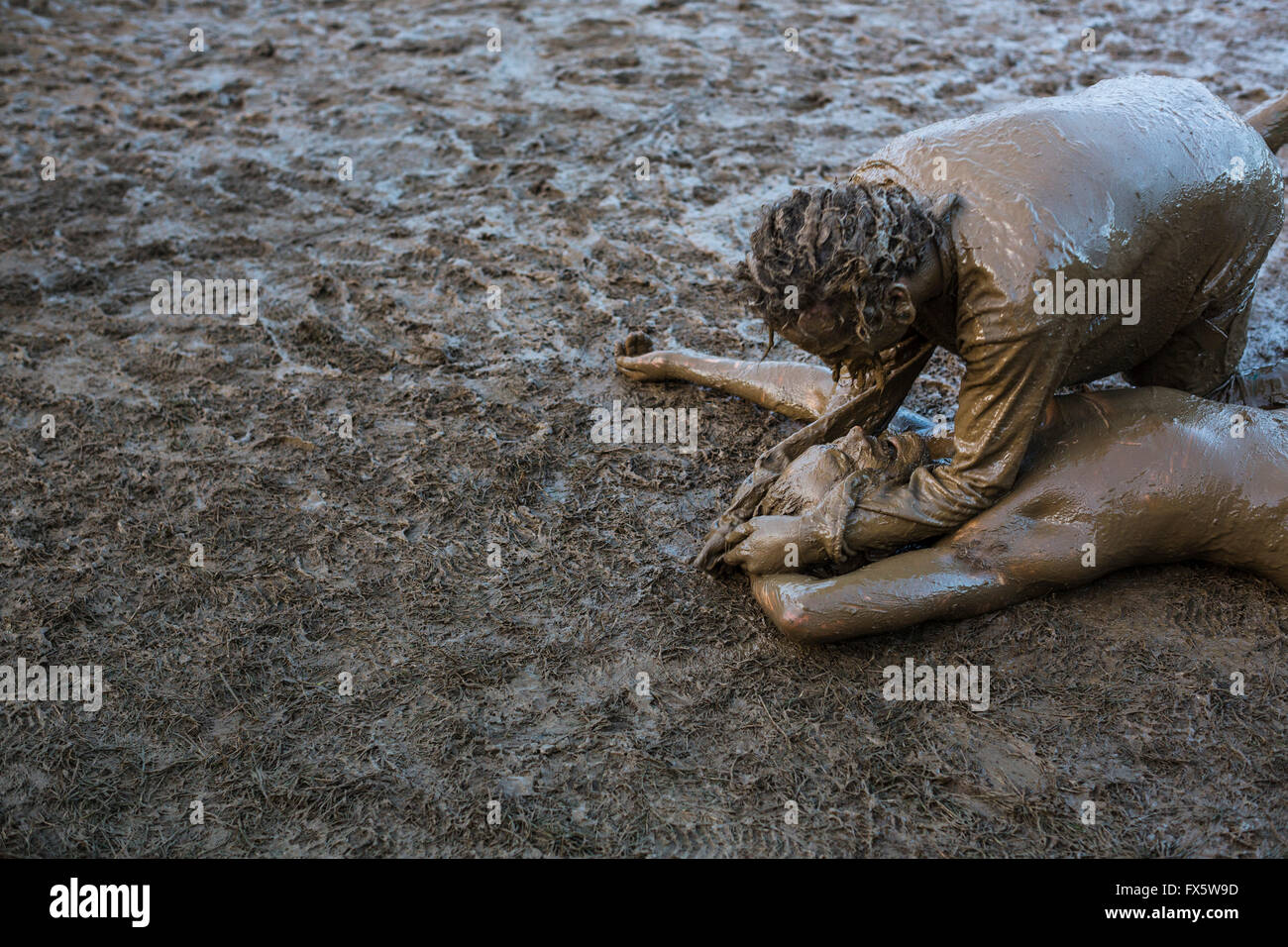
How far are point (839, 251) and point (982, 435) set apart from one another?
23.1 inches

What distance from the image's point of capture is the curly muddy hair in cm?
248

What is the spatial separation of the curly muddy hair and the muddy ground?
3.02ft

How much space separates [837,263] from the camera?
247 cm

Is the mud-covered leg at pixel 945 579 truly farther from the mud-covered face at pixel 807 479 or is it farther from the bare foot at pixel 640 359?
the bare foot at pixel 640 359

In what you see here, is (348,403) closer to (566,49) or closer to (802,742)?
(802,742)

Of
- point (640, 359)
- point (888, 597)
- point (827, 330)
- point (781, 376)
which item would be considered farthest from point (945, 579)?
point (640, 359)

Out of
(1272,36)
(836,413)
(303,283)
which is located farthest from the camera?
(1272,36)

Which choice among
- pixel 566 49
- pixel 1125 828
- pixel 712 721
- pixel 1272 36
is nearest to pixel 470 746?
pixel 712 721

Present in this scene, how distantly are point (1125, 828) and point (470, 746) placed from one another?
151cm

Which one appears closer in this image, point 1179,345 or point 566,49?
point 1179,345

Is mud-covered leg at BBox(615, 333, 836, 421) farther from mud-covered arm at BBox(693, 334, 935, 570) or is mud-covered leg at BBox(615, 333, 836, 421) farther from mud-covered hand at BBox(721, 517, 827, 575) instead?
mud-covered hand at BBox(721, 517, 827, 575)

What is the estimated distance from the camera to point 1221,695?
8.86 ft

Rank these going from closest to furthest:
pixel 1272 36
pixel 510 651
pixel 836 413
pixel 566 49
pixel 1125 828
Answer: pixel 1125 828 → pixel 510 651 → pixel 836 413 → pixel 1272 36 → pixel 566 49

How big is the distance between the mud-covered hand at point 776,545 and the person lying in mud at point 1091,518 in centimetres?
5
